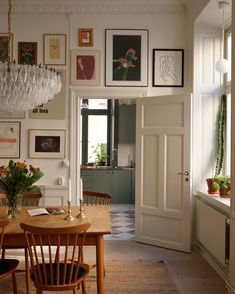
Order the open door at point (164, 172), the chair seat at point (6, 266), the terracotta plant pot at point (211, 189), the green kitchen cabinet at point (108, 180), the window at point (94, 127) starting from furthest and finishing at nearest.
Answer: the window at point (94, 127), the green kitchen cabinet at point (108, 180), the open door at point (164, 172), the terracotta plant pot at point (211, 189), the chair seat at point (6, 266)

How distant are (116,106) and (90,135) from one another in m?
1.00

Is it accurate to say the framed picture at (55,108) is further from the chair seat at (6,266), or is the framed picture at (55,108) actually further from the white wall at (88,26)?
the chair seat at (6,266)

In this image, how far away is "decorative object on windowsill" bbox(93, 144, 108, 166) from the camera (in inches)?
350

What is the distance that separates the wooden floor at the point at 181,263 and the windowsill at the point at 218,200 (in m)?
0.75

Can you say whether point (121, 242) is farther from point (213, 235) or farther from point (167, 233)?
point (213, 235)

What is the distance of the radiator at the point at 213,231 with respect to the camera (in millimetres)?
3752

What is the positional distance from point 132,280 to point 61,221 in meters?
1.19

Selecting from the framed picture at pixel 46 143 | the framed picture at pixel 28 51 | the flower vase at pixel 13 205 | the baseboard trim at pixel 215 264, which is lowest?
the baseboard trim at pixel 215 264

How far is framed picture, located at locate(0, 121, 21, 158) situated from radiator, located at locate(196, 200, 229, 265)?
2704 mm

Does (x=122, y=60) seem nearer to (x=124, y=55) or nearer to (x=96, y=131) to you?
(x=124, y=55)

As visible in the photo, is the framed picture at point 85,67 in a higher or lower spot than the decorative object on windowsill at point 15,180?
higher

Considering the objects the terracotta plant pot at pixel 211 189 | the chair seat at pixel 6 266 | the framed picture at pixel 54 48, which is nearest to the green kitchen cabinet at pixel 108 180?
the framed picture at pixel 54 48

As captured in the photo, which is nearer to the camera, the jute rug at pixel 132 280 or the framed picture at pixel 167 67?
the jute rug at pixel 132 280

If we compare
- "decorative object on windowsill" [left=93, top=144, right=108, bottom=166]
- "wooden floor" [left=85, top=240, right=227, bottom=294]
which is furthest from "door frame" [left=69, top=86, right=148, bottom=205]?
"decorative object on windowsill" [left=93, top=144, right=108, bottom=166]
